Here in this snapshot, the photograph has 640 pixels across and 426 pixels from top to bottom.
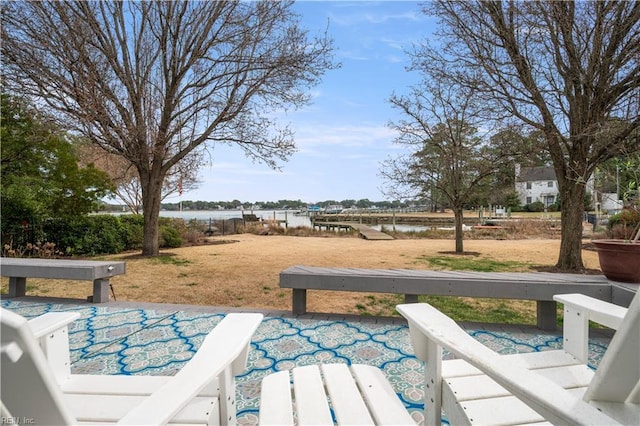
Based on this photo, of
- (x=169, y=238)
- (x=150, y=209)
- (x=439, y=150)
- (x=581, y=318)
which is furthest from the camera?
(x=169, y=238)

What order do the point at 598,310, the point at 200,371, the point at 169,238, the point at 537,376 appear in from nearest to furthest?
the point at 537,376 → the point at 200,371 → the point at 598,310 → the point at 169,238

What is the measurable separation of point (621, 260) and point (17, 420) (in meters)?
3.96

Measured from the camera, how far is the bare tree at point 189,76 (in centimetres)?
798

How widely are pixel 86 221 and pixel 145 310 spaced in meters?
7.76

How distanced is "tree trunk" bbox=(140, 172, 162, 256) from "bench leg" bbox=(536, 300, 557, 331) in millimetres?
8943

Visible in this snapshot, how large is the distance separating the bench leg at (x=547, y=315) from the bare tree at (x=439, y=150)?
693cm

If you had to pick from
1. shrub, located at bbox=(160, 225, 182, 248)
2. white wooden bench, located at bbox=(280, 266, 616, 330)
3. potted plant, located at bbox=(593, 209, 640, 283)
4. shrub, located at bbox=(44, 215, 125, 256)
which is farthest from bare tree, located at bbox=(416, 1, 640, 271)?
shrub, located at bbox=(44, 215, 125, 256)

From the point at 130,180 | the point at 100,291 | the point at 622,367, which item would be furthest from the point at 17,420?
the point at 130,180

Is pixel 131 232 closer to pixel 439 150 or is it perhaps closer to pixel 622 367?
pixel 439 150

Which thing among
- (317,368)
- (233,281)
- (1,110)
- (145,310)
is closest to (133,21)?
(1,110)

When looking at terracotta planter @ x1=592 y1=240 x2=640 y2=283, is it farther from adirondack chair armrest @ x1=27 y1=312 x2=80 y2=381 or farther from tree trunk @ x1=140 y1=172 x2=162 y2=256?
tree trunk @ x1=140 y1=172 x2=162 y2=256

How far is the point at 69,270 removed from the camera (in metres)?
3.82

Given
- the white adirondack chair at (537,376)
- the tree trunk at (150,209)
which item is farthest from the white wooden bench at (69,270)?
the tree trunk at (150,209)

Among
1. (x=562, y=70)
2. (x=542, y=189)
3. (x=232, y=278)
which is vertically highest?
(x=542, y=189)
